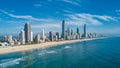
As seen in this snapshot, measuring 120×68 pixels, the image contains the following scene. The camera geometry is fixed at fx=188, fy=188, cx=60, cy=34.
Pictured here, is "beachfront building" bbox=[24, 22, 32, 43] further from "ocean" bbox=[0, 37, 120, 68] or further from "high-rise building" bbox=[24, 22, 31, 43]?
"ocean" bbox=[0, 37, 120, 68]

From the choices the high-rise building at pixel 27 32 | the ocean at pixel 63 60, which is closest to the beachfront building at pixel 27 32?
the high-rise building at pixel 27 32

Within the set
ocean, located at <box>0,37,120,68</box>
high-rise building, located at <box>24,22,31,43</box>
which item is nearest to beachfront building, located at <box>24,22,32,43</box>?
high-rise building, located at <box>24,22,31,43</box>

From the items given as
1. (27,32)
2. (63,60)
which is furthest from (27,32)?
(63,60)

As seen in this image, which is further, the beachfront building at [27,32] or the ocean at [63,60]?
the beachfront building at [27,32]

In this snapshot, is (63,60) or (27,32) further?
(27,32)

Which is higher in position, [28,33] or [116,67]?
[28,33]

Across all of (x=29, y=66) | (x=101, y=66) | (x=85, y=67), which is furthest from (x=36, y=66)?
(x=101, y=66)

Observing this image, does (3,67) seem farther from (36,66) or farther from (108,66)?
(108,66)

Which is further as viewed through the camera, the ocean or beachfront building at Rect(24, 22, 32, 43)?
beachfront building at Rect(24, 22, 32, 43)

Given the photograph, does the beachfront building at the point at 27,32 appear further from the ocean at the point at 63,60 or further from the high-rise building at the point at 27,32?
the ocean at the point at 63,60

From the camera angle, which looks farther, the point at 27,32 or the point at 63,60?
the point at 27,32

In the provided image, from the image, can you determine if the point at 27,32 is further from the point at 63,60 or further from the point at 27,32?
the point at 63,60
